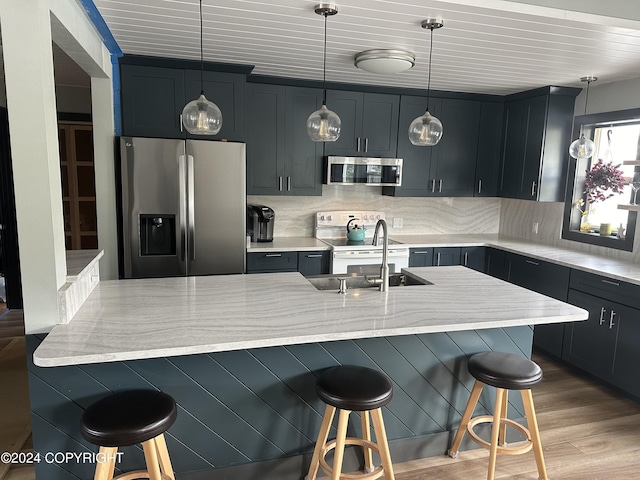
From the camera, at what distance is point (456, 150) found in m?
4.77

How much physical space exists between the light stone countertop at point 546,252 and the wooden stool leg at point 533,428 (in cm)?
149

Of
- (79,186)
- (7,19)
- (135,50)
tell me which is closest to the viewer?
(7,19)

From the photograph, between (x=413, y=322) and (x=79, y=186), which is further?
(x=79, y=186)

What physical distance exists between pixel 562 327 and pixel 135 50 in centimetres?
400

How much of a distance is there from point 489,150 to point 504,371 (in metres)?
3.25

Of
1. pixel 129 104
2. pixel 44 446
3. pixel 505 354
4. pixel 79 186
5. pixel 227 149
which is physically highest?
pixel 129 104

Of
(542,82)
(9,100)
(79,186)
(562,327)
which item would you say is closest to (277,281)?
(9,100)

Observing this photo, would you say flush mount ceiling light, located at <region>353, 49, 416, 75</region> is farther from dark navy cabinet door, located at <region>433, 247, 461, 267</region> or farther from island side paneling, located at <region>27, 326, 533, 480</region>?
dark navy cabinet door, located at <region>433, 247, 461, 267</region>

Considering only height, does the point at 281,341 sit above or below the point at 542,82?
below

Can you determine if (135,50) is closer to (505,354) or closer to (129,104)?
(129,104)

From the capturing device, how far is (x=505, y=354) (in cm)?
238

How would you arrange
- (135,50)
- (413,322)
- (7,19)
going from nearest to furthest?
(7,19)
(413,322)
(135,50)

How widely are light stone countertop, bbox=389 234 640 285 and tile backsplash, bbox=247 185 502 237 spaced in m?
0.17

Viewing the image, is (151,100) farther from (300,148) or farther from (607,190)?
(607,190)
